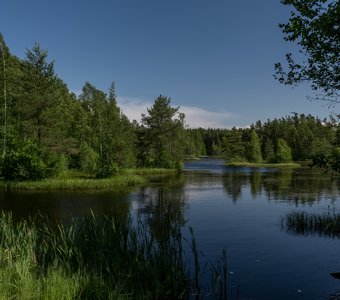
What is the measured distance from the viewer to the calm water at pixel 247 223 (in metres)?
13.5

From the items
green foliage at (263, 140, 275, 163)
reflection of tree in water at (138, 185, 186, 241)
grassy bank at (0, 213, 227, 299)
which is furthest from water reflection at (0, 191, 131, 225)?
green foliage at (263, 140, 275, 163)

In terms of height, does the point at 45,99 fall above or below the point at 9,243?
above

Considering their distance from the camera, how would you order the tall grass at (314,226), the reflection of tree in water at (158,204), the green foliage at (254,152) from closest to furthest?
the tall grass at (314,226), the reflection of tree in water at (158,204), the green foliage at (254,152)

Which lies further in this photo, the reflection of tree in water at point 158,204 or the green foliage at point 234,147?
the green foliage at point 234,147

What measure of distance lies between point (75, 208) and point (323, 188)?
3107 centimetres

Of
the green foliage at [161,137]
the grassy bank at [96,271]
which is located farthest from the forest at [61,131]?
the grassy bank at [96,271]

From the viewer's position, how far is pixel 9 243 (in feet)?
38.1

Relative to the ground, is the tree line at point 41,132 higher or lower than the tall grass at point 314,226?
higher

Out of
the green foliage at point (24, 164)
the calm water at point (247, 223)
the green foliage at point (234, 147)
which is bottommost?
the calm water at point (247, 223)

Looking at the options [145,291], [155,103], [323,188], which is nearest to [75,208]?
[145,291]

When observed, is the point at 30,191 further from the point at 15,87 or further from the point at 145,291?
the point at 145,291

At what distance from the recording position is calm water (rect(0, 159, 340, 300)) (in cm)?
1347

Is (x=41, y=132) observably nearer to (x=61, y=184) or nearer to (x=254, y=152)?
(x=61, y=184)

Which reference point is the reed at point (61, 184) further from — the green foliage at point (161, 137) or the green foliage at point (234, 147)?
the green foliage at point (234, 147)
